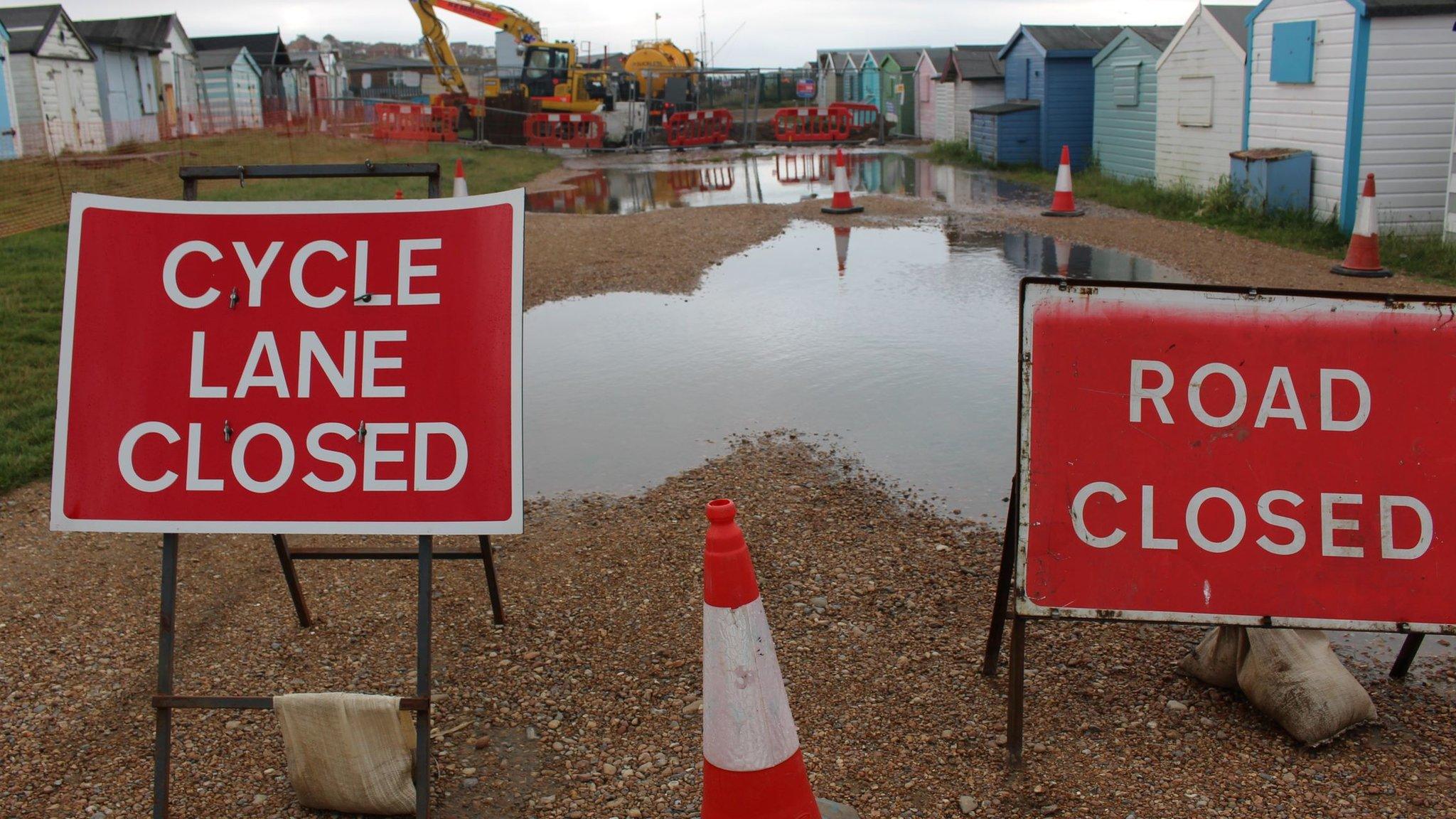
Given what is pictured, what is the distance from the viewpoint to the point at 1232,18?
17234 millimetres

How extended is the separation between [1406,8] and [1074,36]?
459 inches

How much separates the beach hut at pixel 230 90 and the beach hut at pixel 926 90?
24512 millimetres

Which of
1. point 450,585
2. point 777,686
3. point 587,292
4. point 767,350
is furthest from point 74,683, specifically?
point 587,292

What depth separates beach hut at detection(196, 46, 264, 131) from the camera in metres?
46.0

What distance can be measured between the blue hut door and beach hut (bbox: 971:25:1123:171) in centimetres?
2209

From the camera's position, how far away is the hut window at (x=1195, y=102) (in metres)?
17.2

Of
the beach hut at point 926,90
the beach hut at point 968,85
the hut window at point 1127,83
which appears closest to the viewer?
the hut window at point 1127,83

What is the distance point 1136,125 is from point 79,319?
1949 cm

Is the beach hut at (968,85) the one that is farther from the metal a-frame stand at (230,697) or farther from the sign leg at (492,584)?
the metal a-frame stand at (230,697)

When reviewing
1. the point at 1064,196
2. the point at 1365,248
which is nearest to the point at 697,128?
the point at 1064,196

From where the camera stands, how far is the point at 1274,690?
3.54 metres

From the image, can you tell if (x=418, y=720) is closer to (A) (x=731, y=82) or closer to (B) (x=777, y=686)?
(B) (x=777, y=686)

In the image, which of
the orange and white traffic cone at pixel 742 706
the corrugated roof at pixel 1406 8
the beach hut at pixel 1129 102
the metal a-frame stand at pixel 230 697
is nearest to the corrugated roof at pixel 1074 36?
the beach hut at pixel 1129 102

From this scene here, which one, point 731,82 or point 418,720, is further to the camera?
point 731,82
